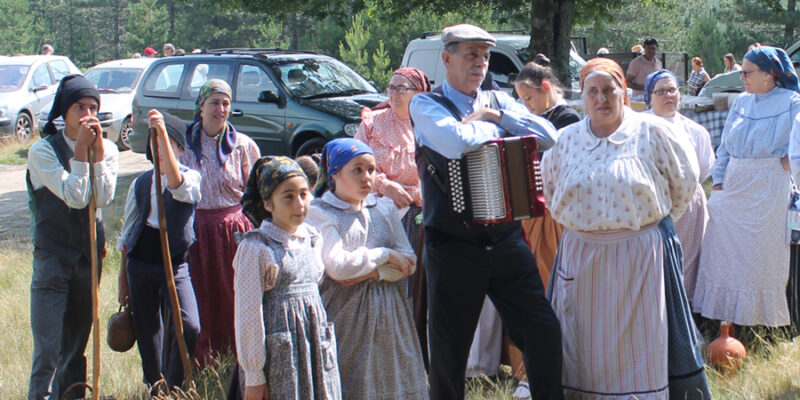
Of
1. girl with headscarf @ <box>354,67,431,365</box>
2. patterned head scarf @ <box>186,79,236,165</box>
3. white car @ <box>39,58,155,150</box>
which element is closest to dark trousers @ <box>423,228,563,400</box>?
girl with headscarf @ <box>354,67,431,365</box>

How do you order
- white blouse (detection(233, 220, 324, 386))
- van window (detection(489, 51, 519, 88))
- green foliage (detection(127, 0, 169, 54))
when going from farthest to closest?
green foliage (detection(127, 0, 169, 54)) < van window (detection(489, 51, 519, 88)) < white blouse (detection(233, 220, 324, 386))

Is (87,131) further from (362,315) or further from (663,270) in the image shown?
(663,270)

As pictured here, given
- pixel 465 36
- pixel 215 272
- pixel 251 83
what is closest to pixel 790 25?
pixel 251 83

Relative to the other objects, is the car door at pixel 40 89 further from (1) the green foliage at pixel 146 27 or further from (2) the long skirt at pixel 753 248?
(1) the green foliage at pixel 146 27

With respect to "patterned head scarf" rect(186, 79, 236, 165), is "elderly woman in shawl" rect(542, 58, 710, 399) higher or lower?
lower

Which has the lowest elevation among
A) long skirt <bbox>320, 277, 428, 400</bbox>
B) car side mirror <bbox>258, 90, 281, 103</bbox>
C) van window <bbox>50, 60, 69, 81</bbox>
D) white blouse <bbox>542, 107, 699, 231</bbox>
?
long skirt <bbox>320, 277, 428, 400</bbox>

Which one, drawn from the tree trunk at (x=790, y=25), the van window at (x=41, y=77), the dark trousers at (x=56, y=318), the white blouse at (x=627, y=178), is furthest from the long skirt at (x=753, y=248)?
the tree trunk at (x=790, y=25)

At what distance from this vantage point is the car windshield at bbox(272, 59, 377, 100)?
11.0m

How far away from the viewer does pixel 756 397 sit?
4.62 m

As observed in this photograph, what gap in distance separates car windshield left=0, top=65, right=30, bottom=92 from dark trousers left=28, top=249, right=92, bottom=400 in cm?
1638

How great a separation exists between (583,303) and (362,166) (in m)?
1.33

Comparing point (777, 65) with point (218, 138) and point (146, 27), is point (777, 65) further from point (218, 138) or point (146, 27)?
point (146, 27)

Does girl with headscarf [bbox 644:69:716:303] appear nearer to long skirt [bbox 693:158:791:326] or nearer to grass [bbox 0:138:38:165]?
long skirt [bbox 693:158:791:326]

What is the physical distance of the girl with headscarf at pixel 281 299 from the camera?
3.76 metres
